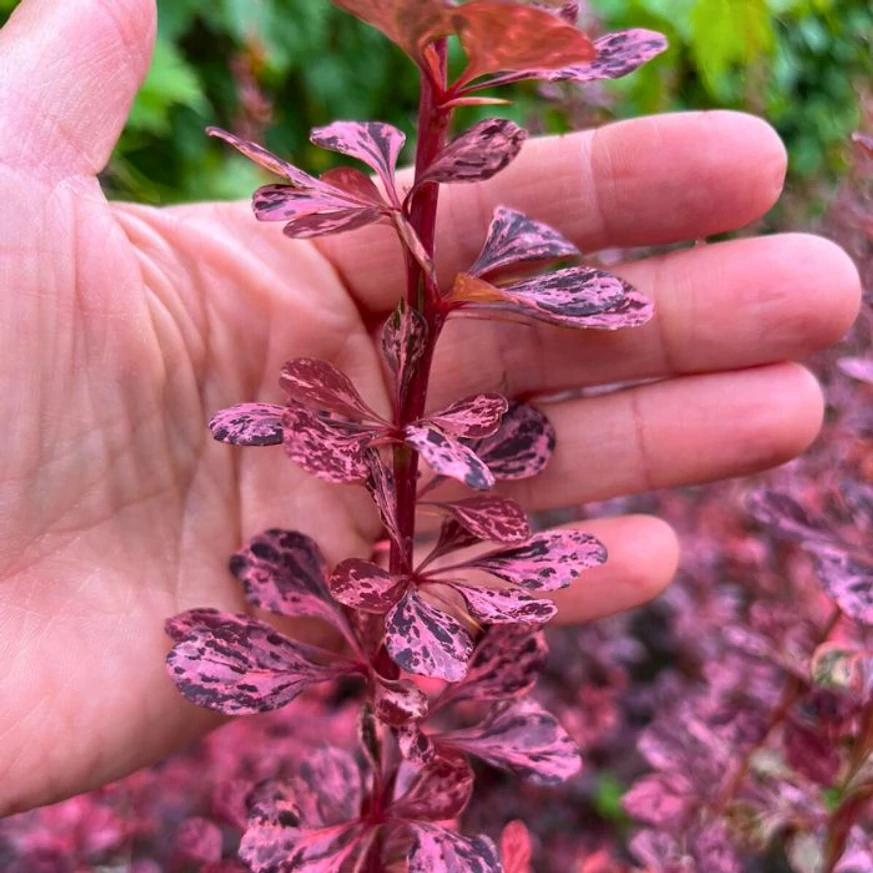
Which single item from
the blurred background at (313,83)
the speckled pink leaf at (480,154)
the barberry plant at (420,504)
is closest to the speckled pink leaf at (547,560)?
the barberry plant at (420,504)

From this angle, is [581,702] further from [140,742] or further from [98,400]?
[98,400]

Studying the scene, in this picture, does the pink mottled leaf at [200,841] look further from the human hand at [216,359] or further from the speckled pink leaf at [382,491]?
the speckled pink leaf at [382,491]

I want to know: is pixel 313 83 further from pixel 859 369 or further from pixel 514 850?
pixel 514 850

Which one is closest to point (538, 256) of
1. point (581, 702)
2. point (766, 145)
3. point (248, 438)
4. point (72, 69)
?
point (248, 438)

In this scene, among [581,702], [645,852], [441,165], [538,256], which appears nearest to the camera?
[441,165]

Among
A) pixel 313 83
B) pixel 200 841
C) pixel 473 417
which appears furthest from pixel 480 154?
pixel 313 83

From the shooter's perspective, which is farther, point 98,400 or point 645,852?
→ point 645,852

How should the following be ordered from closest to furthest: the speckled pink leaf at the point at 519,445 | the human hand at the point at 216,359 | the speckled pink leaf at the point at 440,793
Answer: the speckled pink leaf at the point at 440,793 → the speckled pink leaf at the point at 519,445 → the human hand at the point at 216,359
